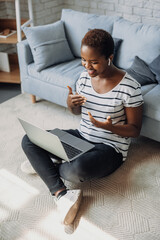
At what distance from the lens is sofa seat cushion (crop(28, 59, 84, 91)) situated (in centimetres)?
221

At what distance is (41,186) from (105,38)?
979mm

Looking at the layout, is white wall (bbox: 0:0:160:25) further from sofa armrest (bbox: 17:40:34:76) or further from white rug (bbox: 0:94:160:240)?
white rug (bbox: 0:94:160:240)

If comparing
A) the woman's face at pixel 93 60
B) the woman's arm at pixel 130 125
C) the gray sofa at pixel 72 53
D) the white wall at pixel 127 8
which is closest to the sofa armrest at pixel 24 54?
the gray sofa at pixel 72 53

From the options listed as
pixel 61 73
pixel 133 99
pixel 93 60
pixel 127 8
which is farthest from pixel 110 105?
pixel 127 8

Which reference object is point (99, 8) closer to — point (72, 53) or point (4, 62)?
point (72, 53)

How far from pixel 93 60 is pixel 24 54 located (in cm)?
125

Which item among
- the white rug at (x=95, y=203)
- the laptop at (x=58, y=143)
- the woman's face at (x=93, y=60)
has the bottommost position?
the white rug at (x=95, y=203)

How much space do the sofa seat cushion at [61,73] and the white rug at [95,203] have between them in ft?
2.09

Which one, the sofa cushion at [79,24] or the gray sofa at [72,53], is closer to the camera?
the gray sofa at [72,53]

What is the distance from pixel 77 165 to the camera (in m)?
1.45

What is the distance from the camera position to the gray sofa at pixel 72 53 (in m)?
2.09

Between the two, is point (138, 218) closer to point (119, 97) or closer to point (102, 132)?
point (102, 132)

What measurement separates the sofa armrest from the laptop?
101cm

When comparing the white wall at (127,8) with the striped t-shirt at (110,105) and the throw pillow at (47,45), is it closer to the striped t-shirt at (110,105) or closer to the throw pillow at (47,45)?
the throw pillow at (47,45)
